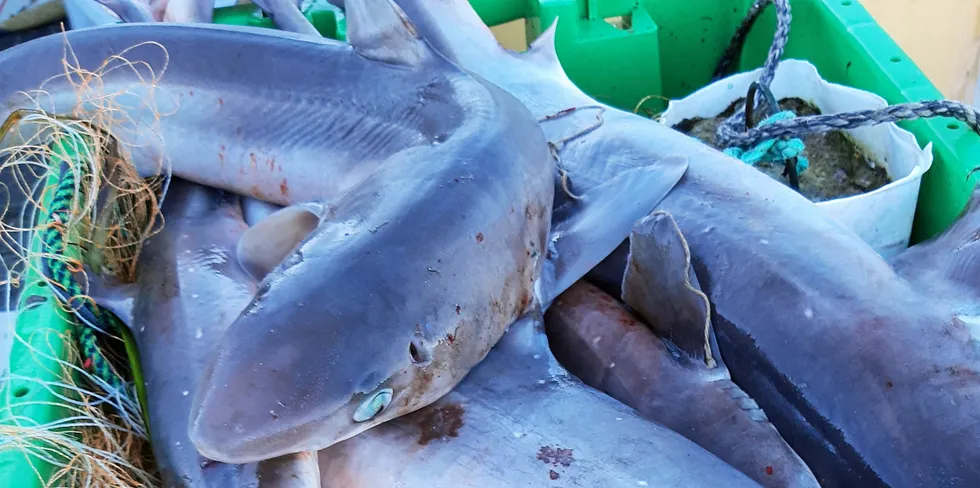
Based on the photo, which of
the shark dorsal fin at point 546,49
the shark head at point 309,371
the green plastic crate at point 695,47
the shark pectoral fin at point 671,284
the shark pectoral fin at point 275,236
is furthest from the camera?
the shark dorsal fin at point 546,49

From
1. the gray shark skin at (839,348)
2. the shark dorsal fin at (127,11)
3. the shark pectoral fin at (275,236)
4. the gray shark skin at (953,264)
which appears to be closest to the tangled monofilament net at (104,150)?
the shark pectoral fin at (275,236)

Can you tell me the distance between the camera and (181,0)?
7.16ft

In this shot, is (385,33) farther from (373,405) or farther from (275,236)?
(373,405)

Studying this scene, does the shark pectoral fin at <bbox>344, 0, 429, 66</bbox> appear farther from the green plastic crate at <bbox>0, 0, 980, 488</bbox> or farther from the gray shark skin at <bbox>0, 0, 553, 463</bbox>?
the green plastic crate at <bbox>0, 0, 980, 488</bbox>

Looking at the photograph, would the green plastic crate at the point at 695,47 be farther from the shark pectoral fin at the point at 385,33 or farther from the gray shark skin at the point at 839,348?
the shark pectoral fin at the point at 385,33

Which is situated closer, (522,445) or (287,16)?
(522,445)

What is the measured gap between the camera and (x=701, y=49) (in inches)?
94.7

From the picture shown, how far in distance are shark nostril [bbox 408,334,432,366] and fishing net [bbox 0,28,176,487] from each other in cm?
49

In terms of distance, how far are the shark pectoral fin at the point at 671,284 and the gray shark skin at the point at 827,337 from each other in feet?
0.39

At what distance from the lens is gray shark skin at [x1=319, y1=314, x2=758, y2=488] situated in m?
0.99

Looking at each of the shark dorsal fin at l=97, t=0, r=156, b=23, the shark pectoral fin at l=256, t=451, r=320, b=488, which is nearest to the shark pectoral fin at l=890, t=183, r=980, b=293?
the shark pectoral fin at l=256, t=451, r=320, b=488

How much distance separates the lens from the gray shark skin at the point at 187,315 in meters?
1.09

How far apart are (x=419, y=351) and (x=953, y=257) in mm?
966

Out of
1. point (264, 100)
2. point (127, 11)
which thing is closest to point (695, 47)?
point (264, 100)
